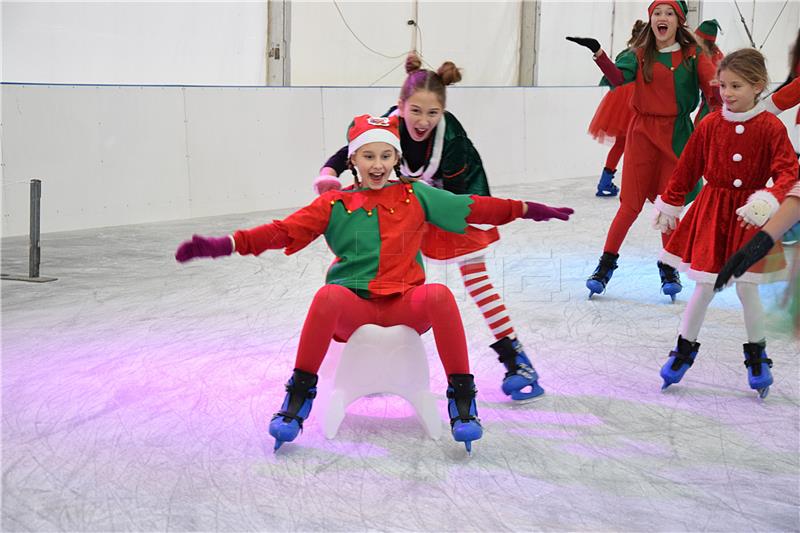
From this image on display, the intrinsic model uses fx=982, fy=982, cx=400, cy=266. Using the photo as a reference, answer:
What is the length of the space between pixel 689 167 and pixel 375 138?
128 cm

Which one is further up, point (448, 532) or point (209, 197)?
point (209, 197)

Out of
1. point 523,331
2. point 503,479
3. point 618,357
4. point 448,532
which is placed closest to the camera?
point 448,532

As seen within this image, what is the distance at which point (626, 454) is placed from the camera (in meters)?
3.02

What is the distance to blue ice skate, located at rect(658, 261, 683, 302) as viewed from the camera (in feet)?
16.5

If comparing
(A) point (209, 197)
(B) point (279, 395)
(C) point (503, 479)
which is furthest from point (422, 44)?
(C) point (503, 479)

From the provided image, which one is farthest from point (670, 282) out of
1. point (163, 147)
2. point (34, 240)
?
point (163, 147)

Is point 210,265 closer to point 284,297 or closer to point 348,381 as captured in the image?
point 284,297

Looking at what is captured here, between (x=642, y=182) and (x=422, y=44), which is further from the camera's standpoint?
(x=422, y=44)

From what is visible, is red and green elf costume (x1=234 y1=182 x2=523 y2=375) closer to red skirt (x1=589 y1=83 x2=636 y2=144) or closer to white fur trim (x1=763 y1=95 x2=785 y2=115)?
white fur trim (x1=763 y1=95 x2=785 y2=115)

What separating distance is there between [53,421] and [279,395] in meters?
0.76

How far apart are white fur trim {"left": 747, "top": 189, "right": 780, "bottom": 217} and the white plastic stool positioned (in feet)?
4.00

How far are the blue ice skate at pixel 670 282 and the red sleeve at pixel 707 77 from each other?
2.84 feet

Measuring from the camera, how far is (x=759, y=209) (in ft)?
10.6

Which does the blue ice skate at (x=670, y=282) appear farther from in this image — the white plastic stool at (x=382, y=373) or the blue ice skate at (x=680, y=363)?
the white plastic stool at (x=382, y=373)
